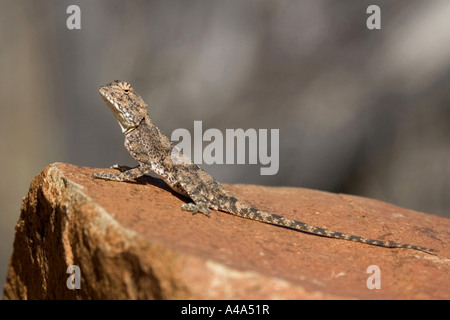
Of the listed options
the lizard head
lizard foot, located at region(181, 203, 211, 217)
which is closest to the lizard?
the lizard head

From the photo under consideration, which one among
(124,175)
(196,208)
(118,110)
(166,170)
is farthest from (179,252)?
(118,110)

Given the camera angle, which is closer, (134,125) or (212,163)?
(134,125)

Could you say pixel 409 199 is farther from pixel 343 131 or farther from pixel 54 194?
pixel 54 194

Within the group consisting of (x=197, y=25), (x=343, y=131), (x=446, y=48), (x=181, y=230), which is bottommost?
(x=181, y=230)

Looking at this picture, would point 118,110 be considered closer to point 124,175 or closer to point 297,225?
point 124,175

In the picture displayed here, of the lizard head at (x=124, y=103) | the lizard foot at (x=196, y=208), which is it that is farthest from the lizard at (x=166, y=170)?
the lizard foot at (x=196, y=208)

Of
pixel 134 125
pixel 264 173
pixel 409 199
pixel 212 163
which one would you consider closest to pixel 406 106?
pixel 409 199

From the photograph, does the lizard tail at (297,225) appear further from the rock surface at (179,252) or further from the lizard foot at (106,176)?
the lizard foot at (106,176)
